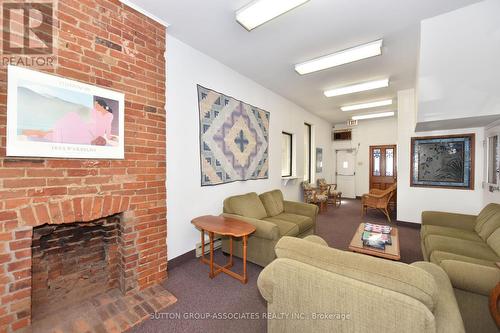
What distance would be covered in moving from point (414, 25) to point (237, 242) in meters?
3.51

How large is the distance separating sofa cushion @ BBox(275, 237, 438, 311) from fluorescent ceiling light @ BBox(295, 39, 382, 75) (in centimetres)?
277

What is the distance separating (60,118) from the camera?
1702 millimetres

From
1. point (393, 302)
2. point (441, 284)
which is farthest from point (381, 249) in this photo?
point (393, 302)

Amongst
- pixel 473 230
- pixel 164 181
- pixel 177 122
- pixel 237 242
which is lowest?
pixel 237 242

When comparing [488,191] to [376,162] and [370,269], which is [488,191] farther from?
[376,162]

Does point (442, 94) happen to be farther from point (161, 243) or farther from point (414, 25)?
point (161, 243)

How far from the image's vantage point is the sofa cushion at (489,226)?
2.41 metres

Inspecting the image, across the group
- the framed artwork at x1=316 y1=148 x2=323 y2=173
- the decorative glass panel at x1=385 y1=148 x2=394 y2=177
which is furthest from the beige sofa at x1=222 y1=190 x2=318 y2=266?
the decorative glass panel at x1=385 y1=148 x2=394 y2=177

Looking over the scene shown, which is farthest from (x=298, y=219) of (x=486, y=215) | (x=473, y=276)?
(x=486, y=215)

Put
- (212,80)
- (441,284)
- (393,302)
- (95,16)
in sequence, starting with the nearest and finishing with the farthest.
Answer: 1. (393,302)
2. (441,284)
3. (95,16)
4. (212,80)

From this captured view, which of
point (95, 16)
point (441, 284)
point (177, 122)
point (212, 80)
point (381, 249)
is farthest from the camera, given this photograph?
point (212, 80)

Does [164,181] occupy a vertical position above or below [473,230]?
above

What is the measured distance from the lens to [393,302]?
1.05 metres

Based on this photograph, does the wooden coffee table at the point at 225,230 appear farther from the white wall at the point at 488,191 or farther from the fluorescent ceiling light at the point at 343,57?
the white wall at the point at 488,191
